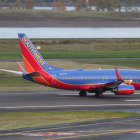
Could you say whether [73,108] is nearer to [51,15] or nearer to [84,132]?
[84,132]

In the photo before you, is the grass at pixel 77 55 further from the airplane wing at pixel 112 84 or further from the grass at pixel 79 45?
the airplane wing at pixel 112 84

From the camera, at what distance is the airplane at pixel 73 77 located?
164 ft

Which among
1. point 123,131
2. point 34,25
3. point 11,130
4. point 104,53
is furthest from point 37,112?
point 34,25

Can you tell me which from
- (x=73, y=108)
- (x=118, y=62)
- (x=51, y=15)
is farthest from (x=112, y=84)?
(x=51, y=15)

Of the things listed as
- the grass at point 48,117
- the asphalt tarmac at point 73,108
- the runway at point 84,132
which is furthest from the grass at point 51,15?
the runway at point 84,132

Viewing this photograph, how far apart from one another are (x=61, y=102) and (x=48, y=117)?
9296 millimetres

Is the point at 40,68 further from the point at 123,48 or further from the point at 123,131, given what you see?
the point at 123,48

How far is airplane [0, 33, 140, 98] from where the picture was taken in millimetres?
50125

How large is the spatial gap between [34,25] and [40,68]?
13071cm

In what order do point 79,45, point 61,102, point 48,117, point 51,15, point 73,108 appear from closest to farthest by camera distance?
1. point 48,117
2. point 73,108
3. point 61,102
4. point 79,45
5. point 51,15

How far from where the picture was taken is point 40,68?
5084cm

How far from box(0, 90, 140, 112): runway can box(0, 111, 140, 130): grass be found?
2.52 meters

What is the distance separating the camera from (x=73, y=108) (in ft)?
146

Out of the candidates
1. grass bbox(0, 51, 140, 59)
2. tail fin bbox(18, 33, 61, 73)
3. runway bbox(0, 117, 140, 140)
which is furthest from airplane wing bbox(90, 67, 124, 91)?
grass bbox(0, 51, 140, 59)
